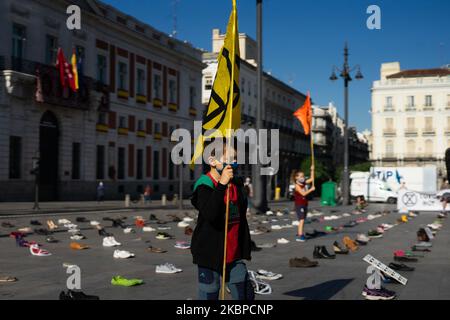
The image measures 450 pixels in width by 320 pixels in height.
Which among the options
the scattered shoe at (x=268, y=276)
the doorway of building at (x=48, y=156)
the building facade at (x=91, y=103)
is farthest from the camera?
the doorway of building at (x=48, y=156)

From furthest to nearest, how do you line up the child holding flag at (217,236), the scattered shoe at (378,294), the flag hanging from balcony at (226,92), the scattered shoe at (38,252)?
1. the scattered shoe at (38,252)
2. the scattered shoe at (378,294)
3. the flag hanging from balcony at (226,92)
4. the child holding flag at (217,236)

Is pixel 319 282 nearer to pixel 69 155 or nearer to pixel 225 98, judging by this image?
pixel 225 98

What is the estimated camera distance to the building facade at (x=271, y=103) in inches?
2655

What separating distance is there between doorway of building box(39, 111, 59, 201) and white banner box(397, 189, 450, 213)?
20.8 meters

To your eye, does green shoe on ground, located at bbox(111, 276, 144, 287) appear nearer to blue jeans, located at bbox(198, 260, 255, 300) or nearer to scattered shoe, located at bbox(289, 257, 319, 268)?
scattered shoe, located at bbox(289, 257, 319, 268)

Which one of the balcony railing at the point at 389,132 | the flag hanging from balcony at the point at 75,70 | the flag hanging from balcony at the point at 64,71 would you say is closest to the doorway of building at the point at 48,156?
the flag hanging from balcony at the point at 64,71

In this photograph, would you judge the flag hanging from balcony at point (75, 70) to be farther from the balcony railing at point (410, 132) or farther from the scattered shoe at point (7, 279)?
the balcony railing at point (410, 132)

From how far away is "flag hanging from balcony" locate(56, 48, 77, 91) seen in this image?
1372 inches

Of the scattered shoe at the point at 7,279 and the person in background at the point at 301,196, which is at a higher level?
the person in background at the point at 301,196

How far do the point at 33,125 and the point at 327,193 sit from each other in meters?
19.5

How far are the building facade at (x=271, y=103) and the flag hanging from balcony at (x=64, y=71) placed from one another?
2673 cm

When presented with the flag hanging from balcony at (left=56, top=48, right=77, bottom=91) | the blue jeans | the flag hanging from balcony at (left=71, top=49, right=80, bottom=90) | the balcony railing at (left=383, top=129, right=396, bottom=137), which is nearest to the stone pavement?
the blue jeans
